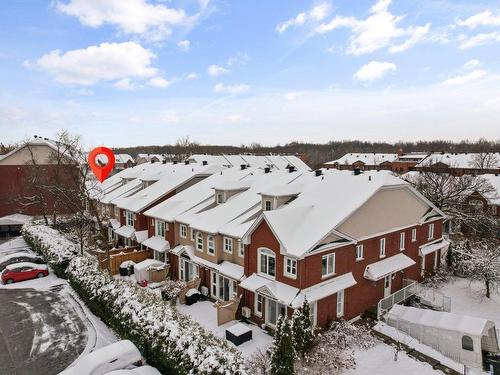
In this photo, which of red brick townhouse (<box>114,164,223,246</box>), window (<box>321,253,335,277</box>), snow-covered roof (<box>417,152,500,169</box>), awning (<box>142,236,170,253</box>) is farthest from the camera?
snow-covered roof (<box>417,152,500,169</box>)

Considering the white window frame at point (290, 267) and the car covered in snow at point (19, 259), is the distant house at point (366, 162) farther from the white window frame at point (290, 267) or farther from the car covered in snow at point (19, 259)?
the white window frame at point (290, 267)

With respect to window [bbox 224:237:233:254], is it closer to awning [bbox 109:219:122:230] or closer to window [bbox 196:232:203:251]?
window [bbox 196:232:203:251]

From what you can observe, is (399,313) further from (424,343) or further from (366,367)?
(366,367)

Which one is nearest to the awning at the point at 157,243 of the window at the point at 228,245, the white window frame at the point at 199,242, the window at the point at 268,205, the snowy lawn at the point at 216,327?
the white window frame at the point at 199,242

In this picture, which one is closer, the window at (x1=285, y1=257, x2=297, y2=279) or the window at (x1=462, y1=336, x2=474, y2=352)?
the window at (x1=462, y1=336, x2=474, y2=352)

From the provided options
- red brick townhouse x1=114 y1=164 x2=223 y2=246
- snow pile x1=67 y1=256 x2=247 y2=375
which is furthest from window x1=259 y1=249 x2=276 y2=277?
red brick townhouse x1=114 y1=164 x2=223 y2=246

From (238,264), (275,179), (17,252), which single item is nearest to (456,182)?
(275,179)

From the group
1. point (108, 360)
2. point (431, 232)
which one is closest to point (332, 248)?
point (108, 360)
